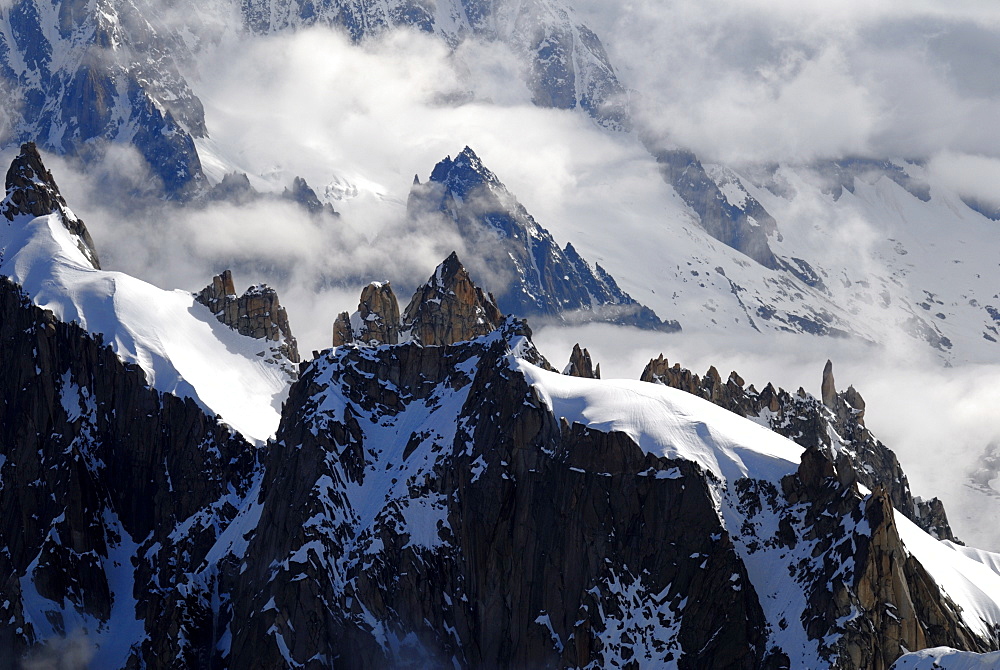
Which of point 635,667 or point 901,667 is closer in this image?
point 901,667

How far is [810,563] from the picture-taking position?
7830 inches

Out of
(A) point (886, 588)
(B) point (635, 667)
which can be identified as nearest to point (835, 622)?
(A) point (886, 588)

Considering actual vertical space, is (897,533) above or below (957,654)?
above

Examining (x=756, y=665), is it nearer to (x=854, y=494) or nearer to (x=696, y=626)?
(x=696, y=626)

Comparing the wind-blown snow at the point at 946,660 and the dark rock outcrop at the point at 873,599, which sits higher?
the dark rock outcrop at the point at 873,599

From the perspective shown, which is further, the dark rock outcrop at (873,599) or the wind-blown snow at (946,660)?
the dark rock outcrop at (873,599)

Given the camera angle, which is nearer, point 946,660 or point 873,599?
point 946,660

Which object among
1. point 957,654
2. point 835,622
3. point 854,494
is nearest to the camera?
point 957,654

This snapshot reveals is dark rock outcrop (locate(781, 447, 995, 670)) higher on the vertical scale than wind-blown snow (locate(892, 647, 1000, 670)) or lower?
higher

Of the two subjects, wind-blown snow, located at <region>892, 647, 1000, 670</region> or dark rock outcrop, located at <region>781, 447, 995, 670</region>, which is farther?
dark rock outcrop, located at <region>781, 447, 995, 670</region>

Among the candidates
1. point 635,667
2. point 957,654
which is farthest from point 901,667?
point 635,667

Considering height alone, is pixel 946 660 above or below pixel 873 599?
below

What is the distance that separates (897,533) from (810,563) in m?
12.1

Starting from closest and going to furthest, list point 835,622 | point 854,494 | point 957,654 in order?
point 957,654 → point 835,622 → point 854,494
